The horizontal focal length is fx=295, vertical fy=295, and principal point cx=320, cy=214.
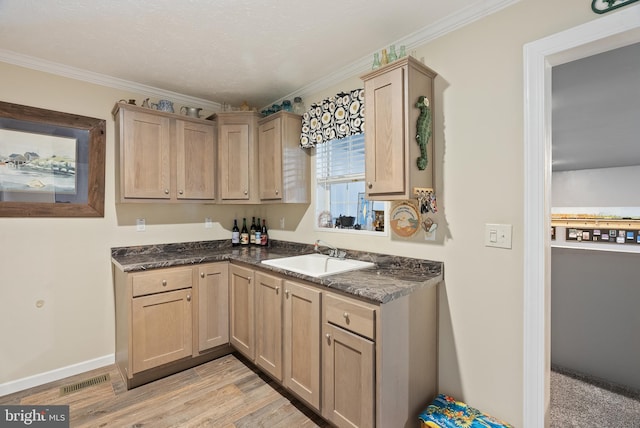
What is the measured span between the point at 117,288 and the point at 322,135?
7.19 feet

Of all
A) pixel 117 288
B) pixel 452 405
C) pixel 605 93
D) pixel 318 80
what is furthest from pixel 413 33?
pixel 117 288

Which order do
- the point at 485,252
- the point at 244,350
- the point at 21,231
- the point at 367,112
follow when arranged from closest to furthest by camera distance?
the point at 485,252
the point at 367,112
the point at 21,231
the point at 244,350

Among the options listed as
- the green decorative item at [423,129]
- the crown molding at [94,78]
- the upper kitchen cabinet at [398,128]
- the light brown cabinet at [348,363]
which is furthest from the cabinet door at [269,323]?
the crown molding at [94,78]

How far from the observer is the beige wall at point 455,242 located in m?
1.56

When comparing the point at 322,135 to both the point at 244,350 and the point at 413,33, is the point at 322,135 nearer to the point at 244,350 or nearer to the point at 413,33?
the point at 413,33

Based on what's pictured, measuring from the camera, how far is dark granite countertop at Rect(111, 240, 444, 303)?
1561mm

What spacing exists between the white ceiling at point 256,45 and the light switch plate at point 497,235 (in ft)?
3.59

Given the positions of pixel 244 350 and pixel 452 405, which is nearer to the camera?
pixel 452 405

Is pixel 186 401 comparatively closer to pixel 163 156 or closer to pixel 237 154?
pixel 163 156

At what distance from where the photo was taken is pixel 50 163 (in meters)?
2.32

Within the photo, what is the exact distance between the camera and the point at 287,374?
1985 millimetres

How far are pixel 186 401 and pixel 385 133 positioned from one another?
2.24 m

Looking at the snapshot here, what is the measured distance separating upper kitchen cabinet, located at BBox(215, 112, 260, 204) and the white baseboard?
69.5 inches

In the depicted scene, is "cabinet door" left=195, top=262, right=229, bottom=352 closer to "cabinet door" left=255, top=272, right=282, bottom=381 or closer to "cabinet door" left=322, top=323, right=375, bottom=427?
"cabinet door" left=255, top=272, right=282, bottom=381
